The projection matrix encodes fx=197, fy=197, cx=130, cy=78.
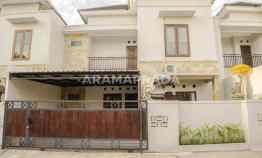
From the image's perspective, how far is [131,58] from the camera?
38.6 feet

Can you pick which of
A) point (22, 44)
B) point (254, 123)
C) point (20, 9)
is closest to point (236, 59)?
point (254, 123)

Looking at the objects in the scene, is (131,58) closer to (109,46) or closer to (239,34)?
(109,46)

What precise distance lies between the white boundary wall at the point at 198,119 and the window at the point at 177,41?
384 centimetres

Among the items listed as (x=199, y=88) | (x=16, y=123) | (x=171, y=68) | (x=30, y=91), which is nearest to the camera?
(x=16, y=123)

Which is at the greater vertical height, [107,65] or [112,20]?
[112,20]

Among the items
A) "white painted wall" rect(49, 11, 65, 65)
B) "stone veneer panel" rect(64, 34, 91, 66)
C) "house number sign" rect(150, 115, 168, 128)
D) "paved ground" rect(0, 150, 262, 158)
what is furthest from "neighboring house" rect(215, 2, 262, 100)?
"white painted wall" rect(49, 11, 65, 65)

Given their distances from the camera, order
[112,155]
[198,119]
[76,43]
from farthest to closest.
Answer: [76,43]
[198,119]
[112,155]

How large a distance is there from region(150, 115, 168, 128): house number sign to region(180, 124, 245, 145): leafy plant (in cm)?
63

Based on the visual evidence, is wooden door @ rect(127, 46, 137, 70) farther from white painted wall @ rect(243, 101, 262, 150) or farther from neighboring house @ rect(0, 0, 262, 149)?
white painted wall @ rect(243, 101, 262, 150)

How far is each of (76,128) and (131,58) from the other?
20.4ft

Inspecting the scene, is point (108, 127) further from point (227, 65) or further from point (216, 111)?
point (227, 65)

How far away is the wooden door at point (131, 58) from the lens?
1146 cm

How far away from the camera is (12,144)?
263 inches

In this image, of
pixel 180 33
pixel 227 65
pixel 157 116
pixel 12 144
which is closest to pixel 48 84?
pixel 12 144
